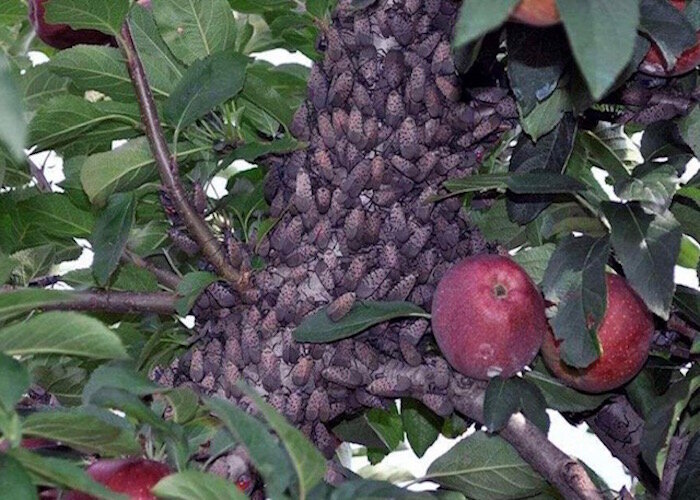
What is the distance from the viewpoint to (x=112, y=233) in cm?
119

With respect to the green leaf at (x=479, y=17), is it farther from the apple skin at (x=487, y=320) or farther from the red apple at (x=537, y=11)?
the apple skin at (x=487, y=320)

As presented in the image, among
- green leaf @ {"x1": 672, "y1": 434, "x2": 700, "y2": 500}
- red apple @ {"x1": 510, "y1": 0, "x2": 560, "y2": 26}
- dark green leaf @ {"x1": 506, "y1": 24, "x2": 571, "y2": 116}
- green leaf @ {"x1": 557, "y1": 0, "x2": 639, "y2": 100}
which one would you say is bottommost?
green leaf @ {"x1": 672, "y1": 434, "x2": 700, "y2": 500}

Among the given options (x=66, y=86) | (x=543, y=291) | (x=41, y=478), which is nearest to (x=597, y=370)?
(x=543, y=291)

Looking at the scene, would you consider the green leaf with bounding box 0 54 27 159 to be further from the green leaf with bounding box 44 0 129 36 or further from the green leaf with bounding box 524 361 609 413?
the green leaf with bounding box 524 361 609 413

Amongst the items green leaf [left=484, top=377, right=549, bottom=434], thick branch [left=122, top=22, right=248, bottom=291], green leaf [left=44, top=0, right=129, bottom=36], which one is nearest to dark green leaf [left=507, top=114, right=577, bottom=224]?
green leaf [left=484, top=377, right=549, bottom=434]

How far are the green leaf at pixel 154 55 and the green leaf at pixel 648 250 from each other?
1.62 feet

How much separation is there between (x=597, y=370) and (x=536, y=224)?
0.60ft

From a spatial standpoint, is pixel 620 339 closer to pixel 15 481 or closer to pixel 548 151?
pixel 548 151

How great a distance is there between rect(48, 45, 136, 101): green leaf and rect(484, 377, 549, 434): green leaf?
1.57ft

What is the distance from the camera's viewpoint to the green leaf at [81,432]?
2.63 ft

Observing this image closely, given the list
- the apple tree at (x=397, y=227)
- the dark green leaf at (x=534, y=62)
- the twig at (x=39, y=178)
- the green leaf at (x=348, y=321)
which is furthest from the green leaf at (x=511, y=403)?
the twig at (x=39, y=178)

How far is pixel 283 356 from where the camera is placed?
1.14 m

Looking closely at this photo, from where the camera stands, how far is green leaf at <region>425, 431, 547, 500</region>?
3.83 feet

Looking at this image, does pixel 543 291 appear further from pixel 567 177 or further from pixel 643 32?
pixel 643 32
